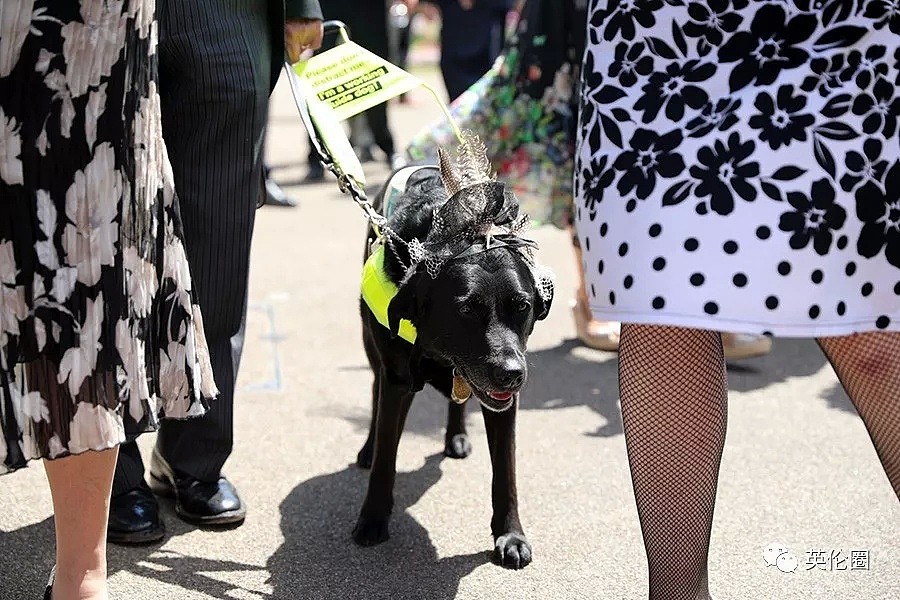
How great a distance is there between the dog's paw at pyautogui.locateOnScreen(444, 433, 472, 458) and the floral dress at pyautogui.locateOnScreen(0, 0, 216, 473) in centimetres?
152

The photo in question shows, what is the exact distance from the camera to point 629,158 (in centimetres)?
214

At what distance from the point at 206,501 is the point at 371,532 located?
466mm

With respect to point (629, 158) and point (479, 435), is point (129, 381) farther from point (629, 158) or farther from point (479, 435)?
point (479, 435)

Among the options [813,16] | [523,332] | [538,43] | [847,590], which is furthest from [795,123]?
[538,43]

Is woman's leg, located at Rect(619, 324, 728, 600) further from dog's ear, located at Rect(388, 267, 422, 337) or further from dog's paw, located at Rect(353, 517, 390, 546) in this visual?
dog's paw, located at Rect(353, 517, 390, 546)

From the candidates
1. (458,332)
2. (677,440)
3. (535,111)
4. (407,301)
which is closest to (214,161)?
(407,301)

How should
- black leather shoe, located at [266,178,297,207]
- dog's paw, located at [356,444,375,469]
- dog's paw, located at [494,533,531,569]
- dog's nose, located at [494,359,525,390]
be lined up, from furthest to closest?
1. black leather shoe, located at [266,178,297,207]
2. dog's paw, located at [356,444,375,469]
3. dog's paw, located at [494,533,531,569]
4. dog's nose, located at [494,359,525,390]

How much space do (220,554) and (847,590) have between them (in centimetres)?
157

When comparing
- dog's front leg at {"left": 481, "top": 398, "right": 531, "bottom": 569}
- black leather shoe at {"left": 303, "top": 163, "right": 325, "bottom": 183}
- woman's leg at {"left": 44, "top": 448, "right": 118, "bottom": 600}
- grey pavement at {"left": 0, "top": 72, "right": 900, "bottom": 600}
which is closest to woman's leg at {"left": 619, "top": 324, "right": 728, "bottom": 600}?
grey pavement at {"left": 0, "top": 72, "right": 900, "bottom": 600}

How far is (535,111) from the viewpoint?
4625mm

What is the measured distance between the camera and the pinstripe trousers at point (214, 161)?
110 inches

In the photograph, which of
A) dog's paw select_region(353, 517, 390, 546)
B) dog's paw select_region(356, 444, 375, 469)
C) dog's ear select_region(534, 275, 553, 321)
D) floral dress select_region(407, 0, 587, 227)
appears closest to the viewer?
dog's ear select_region(534, 275, 553, 321)

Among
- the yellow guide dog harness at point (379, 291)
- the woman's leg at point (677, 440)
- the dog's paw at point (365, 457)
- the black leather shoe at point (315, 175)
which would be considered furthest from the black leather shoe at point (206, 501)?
the black leather shoe at point (315, 175)

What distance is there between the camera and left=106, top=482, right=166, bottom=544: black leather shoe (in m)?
2.96
